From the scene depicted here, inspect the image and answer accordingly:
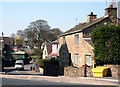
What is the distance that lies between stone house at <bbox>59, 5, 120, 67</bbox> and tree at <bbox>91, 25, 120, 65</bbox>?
2.30 m

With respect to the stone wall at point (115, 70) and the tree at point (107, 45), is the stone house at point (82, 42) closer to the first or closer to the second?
the tree at point (107, 45)

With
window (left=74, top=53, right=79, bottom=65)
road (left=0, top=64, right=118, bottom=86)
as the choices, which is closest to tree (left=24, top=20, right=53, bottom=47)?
window (left=74, top=53, right=79, bottom=65)

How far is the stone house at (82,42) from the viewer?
2744 centimetres

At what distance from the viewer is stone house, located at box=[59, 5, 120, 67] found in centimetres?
2744

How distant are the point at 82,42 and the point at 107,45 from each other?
6.38m

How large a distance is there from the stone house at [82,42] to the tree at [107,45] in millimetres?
2303

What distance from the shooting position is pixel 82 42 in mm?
28734

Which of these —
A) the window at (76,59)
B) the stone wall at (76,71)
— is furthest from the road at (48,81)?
the window at (76,59)

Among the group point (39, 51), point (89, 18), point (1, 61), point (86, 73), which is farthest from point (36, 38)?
point (86, 73)

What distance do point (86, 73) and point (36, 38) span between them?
4812cm

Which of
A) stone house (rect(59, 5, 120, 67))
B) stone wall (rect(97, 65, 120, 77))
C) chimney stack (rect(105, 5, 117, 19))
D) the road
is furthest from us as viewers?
chimney stack (rect(105, 5, 117, 19))

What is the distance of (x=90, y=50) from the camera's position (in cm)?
2625

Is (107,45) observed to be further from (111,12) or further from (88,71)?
(111,12)

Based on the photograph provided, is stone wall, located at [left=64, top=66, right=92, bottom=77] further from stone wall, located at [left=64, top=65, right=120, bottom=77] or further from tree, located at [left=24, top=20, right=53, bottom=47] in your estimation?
tree, located at [left=24, top=20, right=53, bottom=47]
